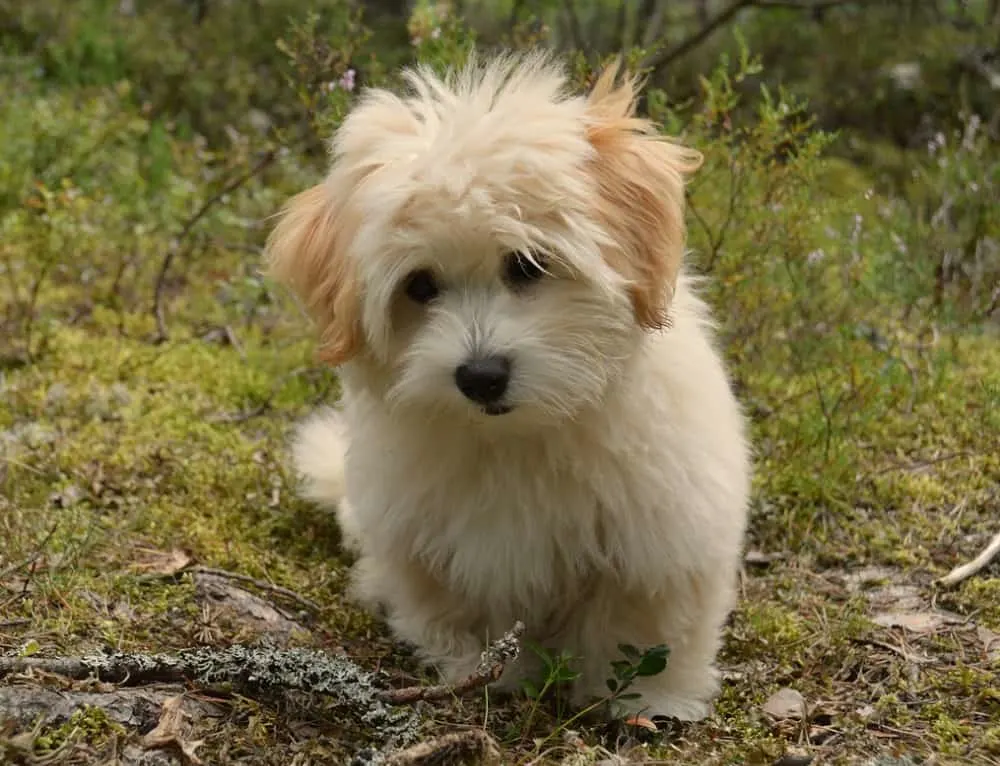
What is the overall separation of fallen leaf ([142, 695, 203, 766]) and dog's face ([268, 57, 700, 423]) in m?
0.75

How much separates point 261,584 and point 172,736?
893 millimetres

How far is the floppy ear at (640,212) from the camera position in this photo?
2.33 meters

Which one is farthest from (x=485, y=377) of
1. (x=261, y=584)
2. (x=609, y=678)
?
(x=261, y=584)

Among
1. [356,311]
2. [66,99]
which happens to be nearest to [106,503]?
[356,311]

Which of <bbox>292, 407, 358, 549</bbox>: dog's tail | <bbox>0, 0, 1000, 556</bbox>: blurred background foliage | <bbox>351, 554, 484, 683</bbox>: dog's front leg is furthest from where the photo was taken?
<bbox>0, 0, 1000, 556</bbox>: blurred background foliage

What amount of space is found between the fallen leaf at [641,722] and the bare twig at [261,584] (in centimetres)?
90

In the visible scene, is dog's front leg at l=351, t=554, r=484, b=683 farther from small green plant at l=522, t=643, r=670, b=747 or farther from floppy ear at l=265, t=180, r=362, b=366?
floppy ear at l=265, t=180, r=362, b=366

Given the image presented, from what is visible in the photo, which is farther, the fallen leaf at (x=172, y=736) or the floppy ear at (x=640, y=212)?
the floppy ear at (x=640, y=212)

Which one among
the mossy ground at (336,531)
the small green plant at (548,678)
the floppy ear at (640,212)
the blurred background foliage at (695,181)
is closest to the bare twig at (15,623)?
the mossy ground at (336,531)

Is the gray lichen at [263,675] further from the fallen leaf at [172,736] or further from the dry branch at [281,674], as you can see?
the fallen leaf at [172,736]

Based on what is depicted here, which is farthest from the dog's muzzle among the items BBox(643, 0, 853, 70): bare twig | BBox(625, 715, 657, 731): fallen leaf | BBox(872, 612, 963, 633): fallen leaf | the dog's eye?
BBox(643, 0, 853, 70): bare twig

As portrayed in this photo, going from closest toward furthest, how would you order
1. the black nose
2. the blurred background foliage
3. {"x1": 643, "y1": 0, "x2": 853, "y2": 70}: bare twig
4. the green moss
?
the green moss → the black nose → the blurred background foliage → {"x1": 643, "y1": 0, "x2": 853, "y2": 70}: bare twig

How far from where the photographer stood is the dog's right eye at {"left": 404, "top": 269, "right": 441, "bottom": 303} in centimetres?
232

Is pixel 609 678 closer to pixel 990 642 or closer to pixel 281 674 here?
pixel 281 674
